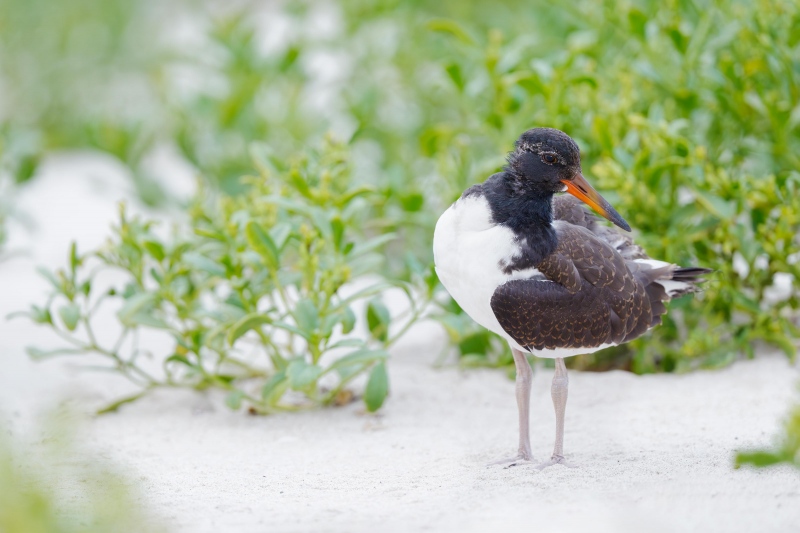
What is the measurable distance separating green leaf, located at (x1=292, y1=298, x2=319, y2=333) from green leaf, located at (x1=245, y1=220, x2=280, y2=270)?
20 centimetres

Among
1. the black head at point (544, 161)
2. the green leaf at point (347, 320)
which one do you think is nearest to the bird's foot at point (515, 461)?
the green leaf at point (347, 320)

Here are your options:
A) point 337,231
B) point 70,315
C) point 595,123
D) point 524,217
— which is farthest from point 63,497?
point 595,123

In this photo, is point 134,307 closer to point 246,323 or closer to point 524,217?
point 246,323

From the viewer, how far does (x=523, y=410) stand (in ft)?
11.6

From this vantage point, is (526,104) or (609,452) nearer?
(609,452)

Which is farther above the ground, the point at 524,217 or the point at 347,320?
the point at 524,217

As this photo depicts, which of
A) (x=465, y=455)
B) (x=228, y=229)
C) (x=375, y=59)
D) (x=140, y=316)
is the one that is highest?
(x=375, y=59)

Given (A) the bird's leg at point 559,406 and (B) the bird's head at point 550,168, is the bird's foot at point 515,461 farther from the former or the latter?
(B) the bird's head at point 550,168

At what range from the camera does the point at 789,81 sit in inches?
175

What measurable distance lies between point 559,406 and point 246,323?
1279 mm

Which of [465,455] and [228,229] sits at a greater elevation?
[228,229]

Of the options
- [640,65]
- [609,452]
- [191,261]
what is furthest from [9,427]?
[640,65]

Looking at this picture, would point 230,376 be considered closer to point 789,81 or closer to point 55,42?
point 789,81

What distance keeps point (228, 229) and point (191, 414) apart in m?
0.86
